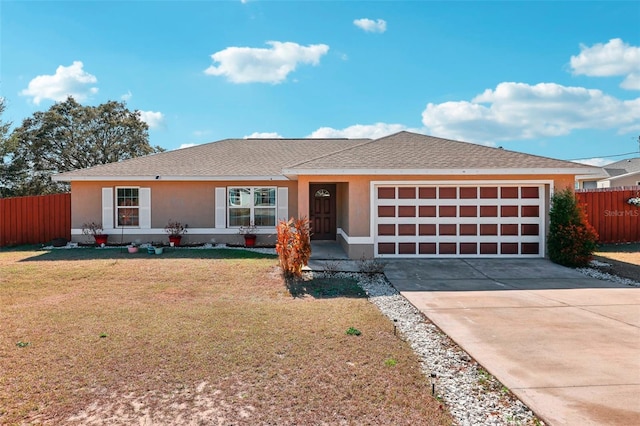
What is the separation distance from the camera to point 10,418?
10.7ft

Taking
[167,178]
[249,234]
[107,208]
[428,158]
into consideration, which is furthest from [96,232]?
[428,158]

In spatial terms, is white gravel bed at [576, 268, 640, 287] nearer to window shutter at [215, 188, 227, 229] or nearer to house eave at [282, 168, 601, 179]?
house eave at [282, 168, 601, 179]

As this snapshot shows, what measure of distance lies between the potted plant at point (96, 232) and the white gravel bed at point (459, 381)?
1216 cm


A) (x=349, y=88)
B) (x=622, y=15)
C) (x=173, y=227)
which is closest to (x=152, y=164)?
(x=173, y=227)

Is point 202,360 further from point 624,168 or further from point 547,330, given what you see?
point 624,168

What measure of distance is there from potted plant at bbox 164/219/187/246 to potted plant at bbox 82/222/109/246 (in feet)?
7.35

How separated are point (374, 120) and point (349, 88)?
12.0 ft

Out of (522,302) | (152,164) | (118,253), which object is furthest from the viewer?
(152,164)

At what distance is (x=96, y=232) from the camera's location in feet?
47.8

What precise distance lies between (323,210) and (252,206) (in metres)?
2.94

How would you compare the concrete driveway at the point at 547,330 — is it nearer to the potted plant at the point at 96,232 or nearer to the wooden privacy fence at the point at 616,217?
the wooden privacy fence at the point at 616,217

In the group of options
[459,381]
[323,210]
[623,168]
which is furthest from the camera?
[623,168]

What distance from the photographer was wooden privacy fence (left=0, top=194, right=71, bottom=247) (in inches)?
600

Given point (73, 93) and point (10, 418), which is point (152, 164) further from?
point (73, 93)
